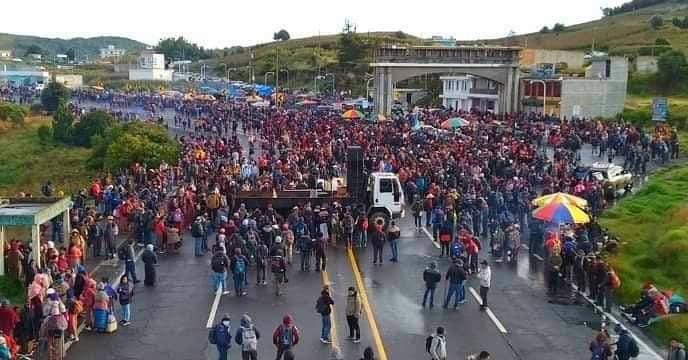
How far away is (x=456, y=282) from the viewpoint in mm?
18219

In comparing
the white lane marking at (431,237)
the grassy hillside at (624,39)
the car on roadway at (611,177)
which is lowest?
the white lane marking at (431,237)

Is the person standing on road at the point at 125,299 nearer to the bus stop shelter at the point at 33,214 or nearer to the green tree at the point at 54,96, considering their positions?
the bus stop shelter at the point at 33,214

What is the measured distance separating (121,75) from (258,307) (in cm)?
14322

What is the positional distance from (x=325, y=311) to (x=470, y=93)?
61033 millimetres

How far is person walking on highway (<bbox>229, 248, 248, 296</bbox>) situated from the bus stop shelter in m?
4.81

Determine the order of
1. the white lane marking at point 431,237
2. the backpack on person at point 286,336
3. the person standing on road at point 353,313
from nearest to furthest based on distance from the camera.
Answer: the backpack on person at point 286,336, the person standing on road at point 353,313, the white lane marking at point 431,237

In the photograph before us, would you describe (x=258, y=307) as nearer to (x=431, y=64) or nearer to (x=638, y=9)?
(x=431, y=64)

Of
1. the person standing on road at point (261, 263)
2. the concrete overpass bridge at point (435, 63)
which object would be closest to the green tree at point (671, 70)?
the concrete overpass bridge at point (435, 63)

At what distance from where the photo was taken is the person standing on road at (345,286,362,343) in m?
15.5

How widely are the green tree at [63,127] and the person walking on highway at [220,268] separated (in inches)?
1942

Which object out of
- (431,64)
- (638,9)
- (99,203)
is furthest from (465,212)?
(638,9)

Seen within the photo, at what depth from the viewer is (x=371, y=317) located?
17.8 m

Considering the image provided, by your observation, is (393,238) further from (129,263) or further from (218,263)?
(129,263)

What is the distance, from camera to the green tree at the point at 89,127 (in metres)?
63.7
